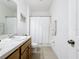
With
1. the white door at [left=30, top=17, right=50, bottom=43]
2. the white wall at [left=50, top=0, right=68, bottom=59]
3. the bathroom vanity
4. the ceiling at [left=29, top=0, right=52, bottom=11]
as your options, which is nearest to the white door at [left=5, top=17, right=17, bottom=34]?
the bathroom vanity

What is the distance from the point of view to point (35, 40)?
16.0 ft

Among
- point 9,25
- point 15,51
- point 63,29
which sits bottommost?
point 15,51

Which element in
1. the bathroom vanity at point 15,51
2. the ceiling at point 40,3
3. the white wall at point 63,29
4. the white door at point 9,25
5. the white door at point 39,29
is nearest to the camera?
the bathroom vanity at point 15,51

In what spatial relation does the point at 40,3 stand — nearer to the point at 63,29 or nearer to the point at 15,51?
the point at 63,29

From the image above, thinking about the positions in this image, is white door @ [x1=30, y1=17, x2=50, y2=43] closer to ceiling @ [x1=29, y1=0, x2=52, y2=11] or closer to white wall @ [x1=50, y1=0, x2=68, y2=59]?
ceiling @ [x1=29, y1=0, x2=52, y2=11]

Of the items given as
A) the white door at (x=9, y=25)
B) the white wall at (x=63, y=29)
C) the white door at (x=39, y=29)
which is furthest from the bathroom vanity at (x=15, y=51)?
the white door at (x=39, y=29)

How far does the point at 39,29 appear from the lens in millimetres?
4918

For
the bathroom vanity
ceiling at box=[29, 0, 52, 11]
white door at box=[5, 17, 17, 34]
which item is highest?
ceiling at box=[29, 0, 52, 11]

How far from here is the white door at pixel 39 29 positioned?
4.85 metres

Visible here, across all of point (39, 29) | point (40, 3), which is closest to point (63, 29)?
point (40, 3)

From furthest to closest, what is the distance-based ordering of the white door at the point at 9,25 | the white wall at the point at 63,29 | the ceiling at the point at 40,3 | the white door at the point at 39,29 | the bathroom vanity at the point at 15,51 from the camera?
the white door at the point at 39,29
the ceiling at the point at 40,3
the white door at the point at 9,25
the white wall at the point at 63,29
the bathroom vanity at the point at 15,51

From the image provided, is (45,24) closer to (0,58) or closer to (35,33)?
(35,33)

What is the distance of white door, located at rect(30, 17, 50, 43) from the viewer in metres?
4.85

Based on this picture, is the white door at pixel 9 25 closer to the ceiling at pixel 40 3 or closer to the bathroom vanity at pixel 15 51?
the bathroom vanity at pixel 15 51
